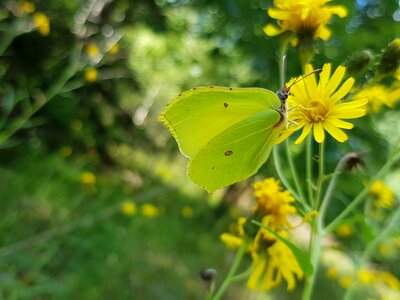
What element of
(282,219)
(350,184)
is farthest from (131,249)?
(282,219)

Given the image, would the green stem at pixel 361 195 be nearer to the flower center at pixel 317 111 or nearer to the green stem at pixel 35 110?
the flower center at pixel 317 111

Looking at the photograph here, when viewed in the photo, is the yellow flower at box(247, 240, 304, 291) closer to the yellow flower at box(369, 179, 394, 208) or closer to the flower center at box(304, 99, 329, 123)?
the flower center at box(304, 99, 329, 123)

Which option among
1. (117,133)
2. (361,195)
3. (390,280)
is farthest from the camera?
(117,133)

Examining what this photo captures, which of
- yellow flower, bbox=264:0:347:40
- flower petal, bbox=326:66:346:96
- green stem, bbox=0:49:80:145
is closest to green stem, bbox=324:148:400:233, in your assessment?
flower petal, bbox=326:66:346:96

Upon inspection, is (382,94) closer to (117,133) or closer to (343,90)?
(343,90)

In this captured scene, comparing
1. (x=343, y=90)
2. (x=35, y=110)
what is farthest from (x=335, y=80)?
(x=35, y=110)

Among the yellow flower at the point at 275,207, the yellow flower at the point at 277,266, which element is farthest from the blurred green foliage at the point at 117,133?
the yellow flower at the point at 277,266
